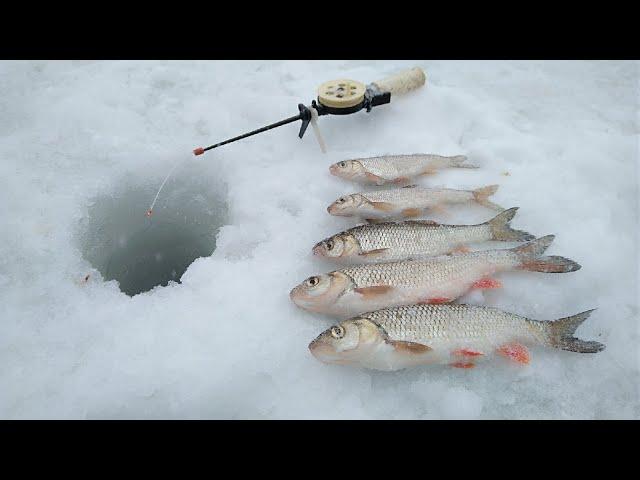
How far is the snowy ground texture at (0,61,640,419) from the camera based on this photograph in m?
1.99

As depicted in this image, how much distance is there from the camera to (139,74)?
4195 mm

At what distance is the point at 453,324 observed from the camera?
204cm

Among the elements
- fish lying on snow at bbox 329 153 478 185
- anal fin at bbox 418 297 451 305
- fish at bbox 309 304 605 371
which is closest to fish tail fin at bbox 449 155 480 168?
fish lying on snow at bbox 329 153 478 185

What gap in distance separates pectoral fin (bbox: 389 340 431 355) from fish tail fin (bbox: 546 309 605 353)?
611mm

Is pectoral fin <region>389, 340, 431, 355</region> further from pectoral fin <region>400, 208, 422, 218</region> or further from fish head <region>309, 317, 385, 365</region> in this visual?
pectoral fin <region>400, 208, 422, 218</region>

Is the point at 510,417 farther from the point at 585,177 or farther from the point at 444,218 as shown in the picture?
the point at 585,177

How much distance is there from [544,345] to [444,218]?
0.98 metres

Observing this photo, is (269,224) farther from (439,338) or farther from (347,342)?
(439,338)

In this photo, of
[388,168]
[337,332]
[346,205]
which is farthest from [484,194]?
[337,332]

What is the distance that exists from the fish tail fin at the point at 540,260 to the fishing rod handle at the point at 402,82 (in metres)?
1.63

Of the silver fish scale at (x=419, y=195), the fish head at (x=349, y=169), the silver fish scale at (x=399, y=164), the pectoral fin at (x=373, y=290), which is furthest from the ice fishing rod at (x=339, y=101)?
the pectoral fin at (x=373, y=290)

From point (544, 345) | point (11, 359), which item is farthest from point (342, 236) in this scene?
point (11, 359)

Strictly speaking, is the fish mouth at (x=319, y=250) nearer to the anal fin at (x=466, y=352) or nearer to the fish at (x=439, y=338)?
the fish at (x=439, y=338)

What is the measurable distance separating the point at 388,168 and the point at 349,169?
0.27 metres
